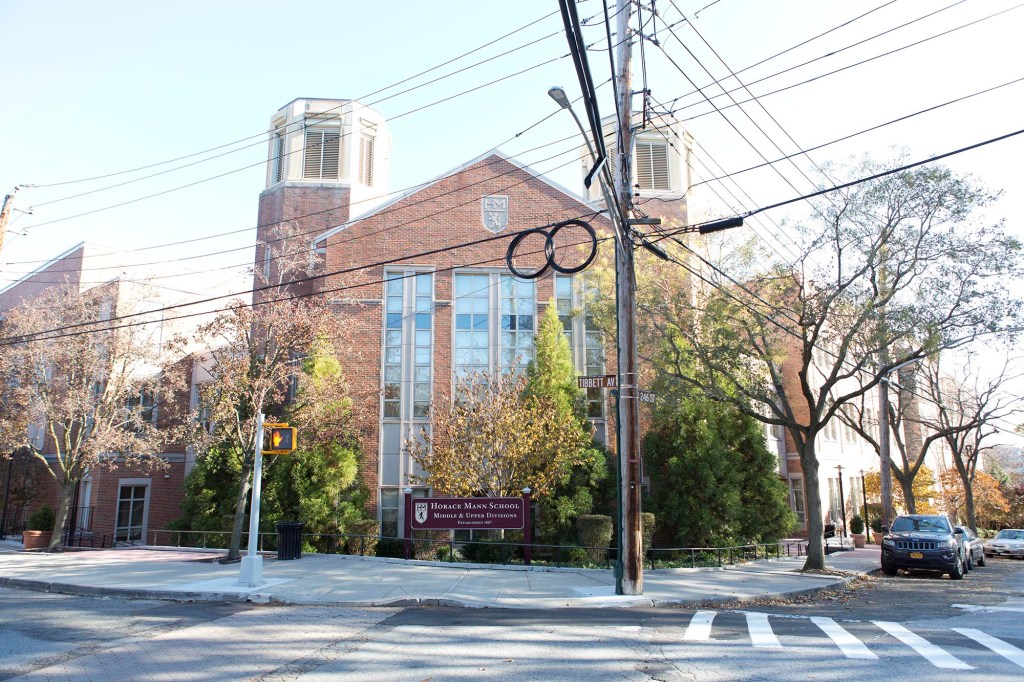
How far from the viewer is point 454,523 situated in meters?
16.3

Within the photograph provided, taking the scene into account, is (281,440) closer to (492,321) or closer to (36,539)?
(492,321)

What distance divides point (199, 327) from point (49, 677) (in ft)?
38.9

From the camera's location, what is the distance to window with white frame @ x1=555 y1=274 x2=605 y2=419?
78.5ft

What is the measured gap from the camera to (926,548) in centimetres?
1777

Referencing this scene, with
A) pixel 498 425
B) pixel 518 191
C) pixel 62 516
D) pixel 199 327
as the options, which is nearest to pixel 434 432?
pixel 498 425

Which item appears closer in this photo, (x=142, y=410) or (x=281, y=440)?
(x=281, y=440)

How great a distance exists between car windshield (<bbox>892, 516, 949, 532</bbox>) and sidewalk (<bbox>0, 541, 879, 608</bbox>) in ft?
5.91

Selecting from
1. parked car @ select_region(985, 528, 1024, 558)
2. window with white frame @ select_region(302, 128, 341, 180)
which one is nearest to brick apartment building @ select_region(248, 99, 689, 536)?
window with white frame @ select_region(302, 128, 341, 180)

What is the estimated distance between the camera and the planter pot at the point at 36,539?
20.7m

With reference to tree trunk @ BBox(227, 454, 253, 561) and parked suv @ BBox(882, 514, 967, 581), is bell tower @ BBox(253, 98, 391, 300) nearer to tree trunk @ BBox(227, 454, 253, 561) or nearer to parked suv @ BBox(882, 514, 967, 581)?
tree trunk @ BBox(227, 454, 253, 561)

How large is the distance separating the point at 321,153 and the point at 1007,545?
3124 centimetres

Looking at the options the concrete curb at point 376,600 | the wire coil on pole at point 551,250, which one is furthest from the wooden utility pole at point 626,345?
the wire coil on pole at point 551,250

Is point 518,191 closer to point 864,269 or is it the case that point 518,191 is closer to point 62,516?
point 864,269

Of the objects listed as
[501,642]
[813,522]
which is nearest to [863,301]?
[813,522]
